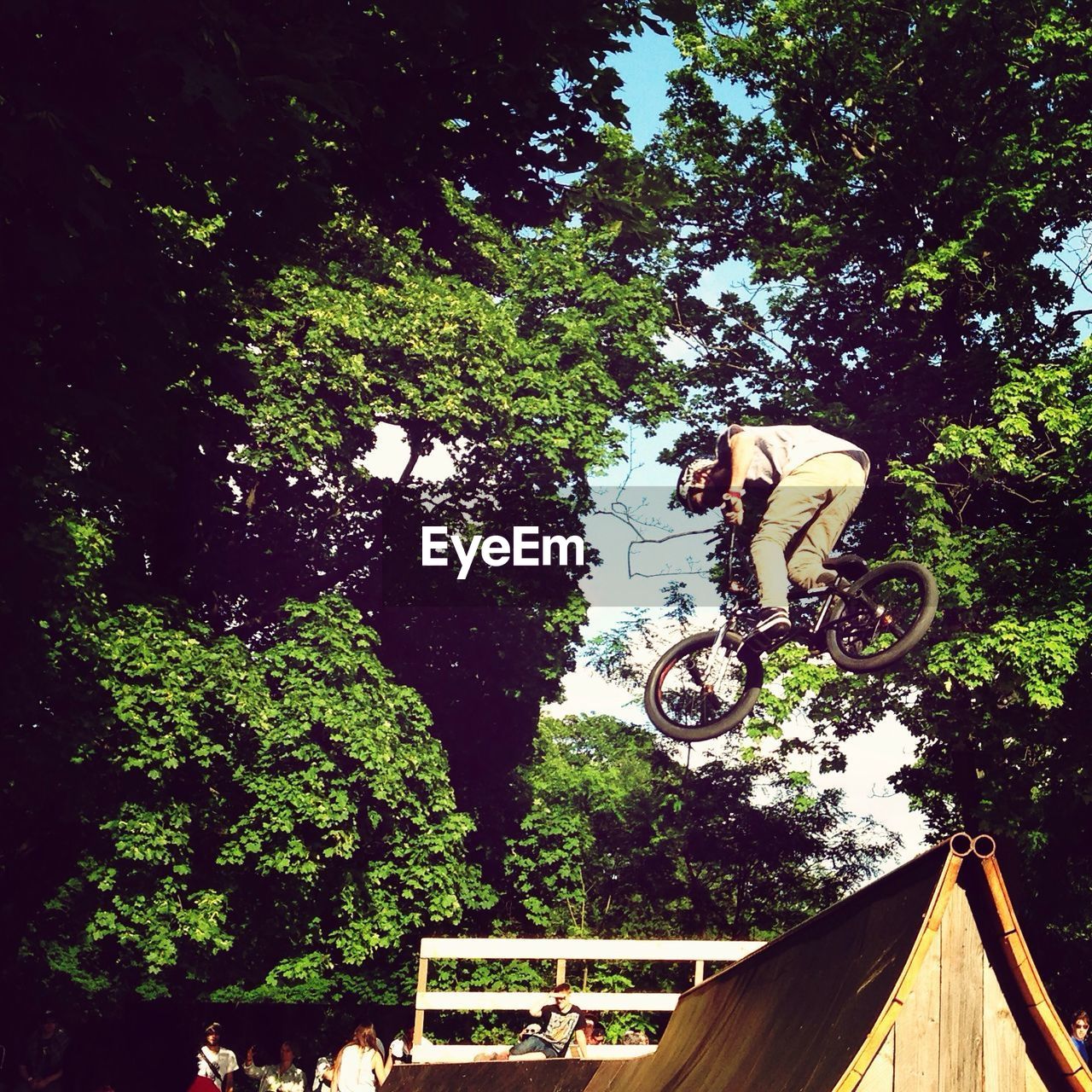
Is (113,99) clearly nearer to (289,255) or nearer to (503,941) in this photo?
(289,255)

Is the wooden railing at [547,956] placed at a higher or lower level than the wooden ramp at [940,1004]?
lower

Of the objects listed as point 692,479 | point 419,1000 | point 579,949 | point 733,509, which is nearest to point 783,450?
point 692,479

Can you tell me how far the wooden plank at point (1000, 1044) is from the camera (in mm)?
2740

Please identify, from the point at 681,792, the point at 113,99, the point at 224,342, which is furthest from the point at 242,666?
the point at 113,99

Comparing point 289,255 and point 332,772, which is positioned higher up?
point 289,255

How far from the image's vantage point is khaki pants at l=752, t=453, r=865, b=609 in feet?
65.2

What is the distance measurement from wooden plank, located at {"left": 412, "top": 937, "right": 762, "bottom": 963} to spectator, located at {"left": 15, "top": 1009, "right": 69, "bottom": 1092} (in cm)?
405

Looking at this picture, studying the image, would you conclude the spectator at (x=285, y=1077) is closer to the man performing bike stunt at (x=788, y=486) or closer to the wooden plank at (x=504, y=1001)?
the wooden plank at (x=504, y=1001)

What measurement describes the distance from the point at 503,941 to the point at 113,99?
12.4 meters

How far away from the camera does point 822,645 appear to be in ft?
70.3

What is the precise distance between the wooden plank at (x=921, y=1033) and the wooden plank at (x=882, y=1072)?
1 centimetres

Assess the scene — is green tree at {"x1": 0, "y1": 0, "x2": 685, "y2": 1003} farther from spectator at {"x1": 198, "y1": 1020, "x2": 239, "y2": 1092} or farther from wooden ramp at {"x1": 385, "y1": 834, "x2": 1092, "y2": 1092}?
wooden ramp at {"x1": 385, "y1": 834, "x2": 1092, "y2": 1092}

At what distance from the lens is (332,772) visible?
797 inches

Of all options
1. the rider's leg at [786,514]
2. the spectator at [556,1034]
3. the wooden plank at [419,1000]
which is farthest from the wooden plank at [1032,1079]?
the rider's leg at [786,514]
